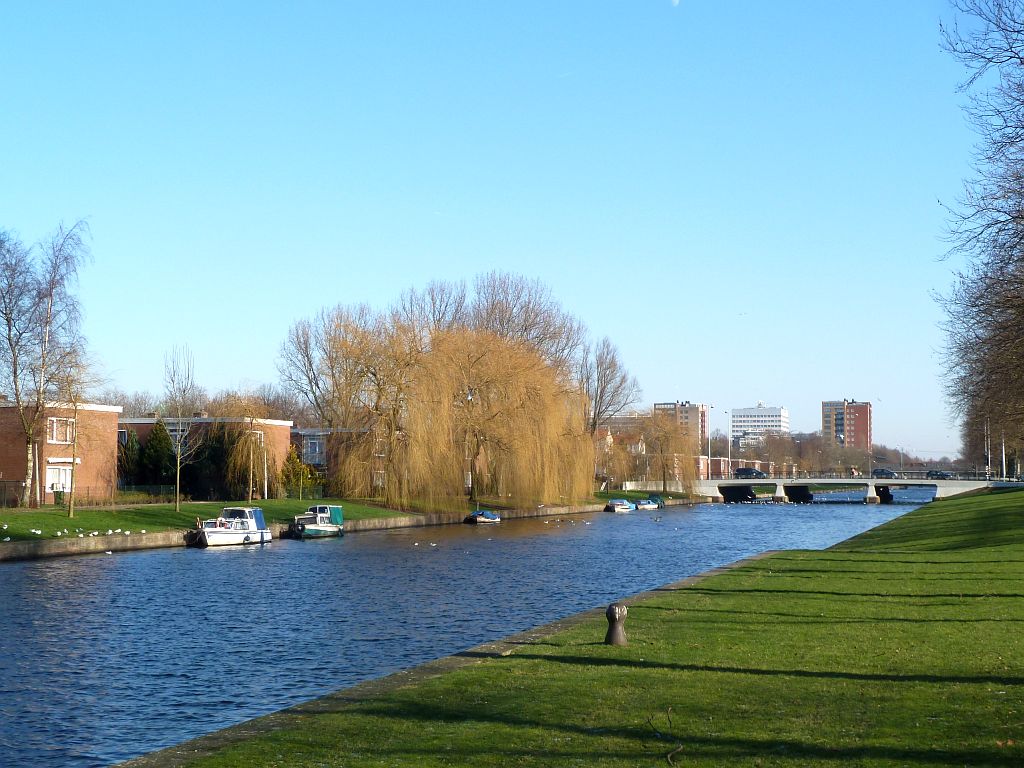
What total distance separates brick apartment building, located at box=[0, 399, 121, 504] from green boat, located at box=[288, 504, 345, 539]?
37.8ft

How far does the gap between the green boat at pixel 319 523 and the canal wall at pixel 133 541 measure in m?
1.22

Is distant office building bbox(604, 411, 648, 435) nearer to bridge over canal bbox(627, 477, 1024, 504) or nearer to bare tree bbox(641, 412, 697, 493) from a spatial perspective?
bare tree bbox(641, 412, 697, 493)

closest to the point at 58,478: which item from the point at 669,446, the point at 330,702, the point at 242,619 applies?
the point at 242,619

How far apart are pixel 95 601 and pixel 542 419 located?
4622cm

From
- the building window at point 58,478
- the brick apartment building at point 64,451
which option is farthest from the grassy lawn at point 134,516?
the building window at point 58,478

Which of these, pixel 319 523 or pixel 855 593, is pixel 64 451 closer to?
pixel 319 523

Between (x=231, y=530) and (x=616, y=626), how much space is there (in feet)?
121

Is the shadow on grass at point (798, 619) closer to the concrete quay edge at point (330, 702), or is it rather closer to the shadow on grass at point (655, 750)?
the concrete quay edge at point (330, 702)

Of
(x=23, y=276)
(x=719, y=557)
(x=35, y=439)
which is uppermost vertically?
(x=23, y=276)

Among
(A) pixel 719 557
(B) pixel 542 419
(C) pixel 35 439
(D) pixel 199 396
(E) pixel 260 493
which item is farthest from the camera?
(D) pixel 199 396

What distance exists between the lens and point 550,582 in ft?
114

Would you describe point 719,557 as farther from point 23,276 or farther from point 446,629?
point 23,276

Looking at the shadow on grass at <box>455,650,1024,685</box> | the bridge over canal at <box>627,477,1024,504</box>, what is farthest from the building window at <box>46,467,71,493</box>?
the bridge over canal at <box>627,477,1024,504</box>

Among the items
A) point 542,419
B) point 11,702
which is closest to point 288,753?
point 11,702
